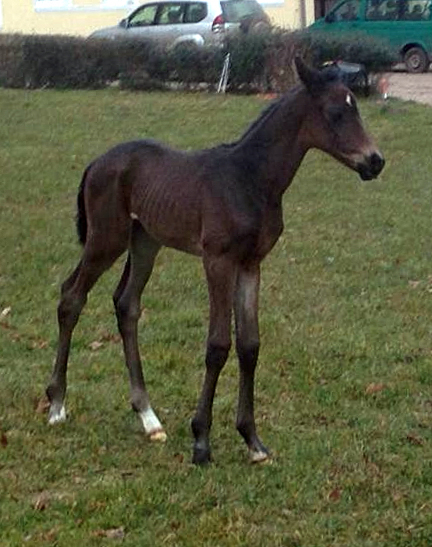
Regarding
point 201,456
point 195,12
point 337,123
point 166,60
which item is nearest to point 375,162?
point 337,123

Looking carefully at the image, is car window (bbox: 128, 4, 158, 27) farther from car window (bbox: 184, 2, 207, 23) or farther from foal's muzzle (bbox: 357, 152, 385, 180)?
foal's muzzle (bbox: 357, 152, 385, 180)

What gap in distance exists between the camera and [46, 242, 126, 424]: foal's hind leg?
6711mm

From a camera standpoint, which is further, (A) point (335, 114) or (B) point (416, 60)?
(B) point (416, 60)

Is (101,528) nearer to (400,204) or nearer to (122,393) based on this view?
(122,393)

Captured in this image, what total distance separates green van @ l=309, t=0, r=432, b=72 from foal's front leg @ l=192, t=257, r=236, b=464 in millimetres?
25045

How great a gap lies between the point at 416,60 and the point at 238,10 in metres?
4.16

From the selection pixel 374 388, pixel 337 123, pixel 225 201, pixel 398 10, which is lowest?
pixel 398 10

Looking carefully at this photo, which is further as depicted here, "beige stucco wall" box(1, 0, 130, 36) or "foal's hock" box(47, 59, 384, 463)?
"beige stucco wall" box(1, 0, 130, 36)

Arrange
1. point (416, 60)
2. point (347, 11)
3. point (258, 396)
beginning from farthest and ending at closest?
point (347, 11) < point (416, 60) < point (258, 396)

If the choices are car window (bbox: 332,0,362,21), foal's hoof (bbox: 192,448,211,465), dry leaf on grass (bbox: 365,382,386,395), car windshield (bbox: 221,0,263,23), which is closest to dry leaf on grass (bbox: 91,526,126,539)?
foal's hoof (bbox: 192,448,211,465)

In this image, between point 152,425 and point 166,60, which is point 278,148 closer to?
point 152,425

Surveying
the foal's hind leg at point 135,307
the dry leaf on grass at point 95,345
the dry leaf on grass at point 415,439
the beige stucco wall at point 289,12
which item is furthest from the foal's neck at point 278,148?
the beige stucco wall at point 289,12

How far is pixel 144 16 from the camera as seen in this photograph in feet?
102

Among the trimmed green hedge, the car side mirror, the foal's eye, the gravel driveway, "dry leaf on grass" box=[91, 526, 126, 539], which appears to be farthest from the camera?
the car side mirror
